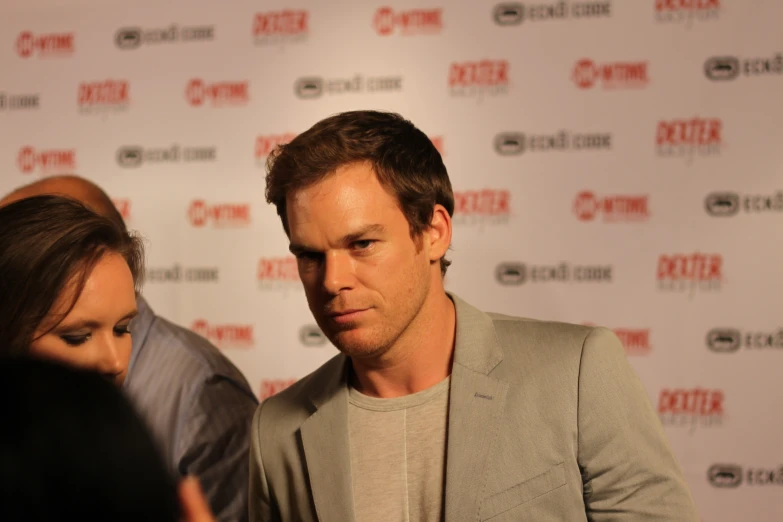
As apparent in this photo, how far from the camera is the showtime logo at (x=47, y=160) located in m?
3.94

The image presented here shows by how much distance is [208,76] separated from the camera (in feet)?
12.5

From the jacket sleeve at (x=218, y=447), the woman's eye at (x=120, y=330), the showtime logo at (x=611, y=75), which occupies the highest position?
the showtime logo at (x=611, y=75)

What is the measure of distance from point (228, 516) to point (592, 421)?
1.11m

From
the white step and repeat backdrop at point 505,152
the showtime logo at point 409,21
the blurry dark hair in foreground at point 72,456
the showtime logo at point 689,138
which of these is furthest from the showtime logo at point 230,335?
the blurry dark hair in foreground at point 72,456

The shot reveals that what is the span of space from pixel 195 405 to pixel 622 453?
1.23m

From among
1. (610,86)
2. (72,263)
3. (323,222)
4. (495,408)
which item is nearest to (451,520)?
(495,408)

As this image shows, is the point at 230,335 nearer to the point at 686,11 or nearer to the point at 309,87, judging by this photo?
the point at 309,87

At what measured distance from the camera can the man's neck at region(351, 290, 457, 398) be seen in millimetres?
1898

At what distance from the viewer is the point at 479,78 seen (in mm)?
3545

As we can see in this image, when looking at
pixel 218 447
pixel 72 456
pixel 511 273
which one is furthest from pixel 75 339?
pixel 511 273

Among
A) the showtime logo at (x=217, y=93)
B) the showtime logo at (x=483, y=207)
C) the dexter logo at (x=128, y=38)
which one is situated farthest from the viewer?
the dexter logo at (x=128, y=38)

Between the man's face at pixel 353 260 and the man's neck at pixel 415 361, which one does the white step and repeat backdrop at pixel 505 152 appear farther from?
the man's face at pixel 353 260

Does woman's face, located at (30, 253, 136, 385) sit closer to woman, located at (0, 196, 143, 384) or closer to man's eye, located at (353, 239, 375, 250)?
woman, located at (0, 196, 143, 384)

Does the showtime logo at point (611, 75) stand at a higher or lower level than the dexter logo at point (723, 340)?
higher
